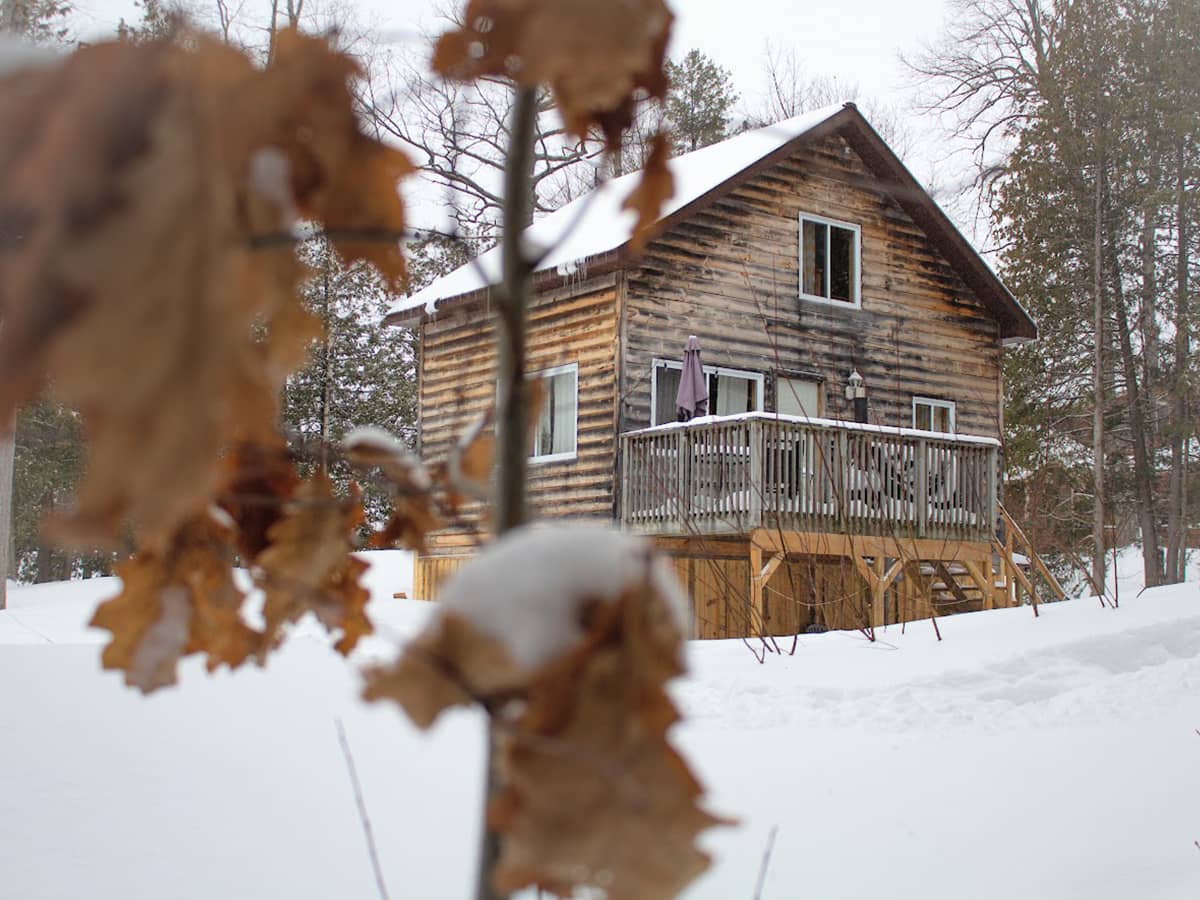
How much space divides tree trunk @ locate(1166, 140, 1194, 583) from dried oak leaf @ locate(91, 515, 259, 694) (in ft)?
73.7

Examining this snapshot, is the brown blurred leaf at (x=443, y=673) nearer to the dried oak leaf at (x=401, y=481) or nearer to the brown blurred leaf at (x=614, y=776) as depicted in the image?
the brown blurred leaf at (x=614, y=776)

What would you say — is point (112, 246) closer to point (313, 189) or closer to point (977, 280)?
point (313, 189)

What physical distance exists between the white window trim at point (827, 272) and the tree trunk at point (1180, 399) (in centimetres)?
924

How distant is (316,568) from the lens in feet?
3.12

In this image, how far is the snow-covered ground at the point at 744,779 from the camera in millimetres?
3240

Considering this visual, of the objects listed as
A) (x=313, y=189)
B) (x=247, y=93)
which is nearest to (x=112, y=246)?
(x=247, y=93)

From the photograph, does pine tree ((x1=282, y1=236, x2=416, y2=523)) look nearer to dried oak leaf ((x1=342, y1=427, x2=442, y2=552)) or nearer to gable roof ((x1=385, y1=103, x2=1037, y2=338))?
gable roof ((x1=385, y1=103, x2=1037, y2=338))

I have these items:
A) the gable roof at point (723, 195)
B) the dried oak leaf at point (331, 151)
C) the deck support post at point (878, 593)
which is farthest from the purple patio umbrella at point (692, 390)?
the dried oak leaf at point (331, 151)

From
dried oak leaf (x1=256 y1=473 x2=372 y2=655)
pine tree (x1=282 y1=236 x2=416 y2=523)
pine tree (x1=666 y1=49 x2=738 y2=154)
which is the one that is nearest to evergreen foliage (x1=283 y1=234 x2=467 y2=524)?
pine tree (x1=282 y1=236 x2=416 y2=523)

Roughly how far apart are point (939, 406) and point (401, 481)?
1536 centimetres

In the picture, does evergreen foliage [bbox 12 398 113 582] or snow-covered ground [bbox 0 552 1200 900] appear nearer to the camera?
snow-covered ground [bbox 0 552 1200 900]

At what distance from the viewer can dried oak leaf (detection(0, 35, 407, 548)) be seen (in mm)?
524

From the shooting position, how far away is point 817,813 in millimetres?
3846

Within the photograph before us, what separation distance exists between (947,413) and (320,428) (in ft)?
48.2
